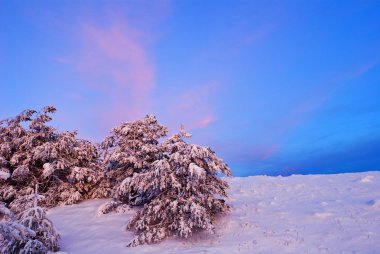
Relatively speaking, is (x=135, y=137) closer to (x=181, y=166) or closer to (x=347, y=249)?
(x=181, y=166)

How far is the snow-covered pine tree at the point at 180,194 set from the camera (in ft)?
51.6

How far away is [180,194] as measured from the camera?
16891mm

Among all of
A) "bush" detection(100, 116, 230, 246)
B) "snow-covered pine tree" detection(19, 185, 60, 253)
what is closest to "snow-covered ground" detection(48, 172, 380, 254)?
"bush" detection(100, 116, 230, 246)

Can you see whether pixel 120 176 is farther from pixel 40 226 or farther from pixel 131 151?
pixel 40 226

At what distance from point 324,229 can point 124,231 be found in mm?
9812

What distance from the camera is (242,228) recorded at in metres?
16.8

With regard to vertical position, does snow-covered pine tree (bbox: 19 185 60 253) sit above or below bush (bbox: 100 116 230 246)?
below

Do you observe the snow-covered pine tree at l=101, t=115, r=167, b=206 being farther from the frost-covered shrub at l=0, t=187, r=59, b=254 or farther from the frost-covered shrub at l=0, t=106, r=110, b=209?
the frost-covered shrub at l=0, t=187, r=59, b=254

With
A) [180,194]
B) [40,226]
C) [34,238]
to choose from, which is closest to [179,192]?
[180,194]

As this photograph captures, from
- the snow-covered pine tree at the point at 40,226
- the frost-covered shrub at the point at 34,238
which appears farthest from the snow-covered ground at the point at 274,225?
the frost-covered shrub at the point at 34,238

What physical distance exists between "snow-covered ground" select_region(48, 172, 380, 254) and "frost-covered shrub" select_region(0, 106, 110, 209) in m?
1.75

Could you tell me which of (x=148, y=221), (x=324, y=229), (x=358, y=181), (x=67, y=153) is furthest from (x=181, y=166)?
(x=358, y=181)

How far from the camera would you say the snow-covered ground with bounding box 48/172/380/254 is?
14.3m

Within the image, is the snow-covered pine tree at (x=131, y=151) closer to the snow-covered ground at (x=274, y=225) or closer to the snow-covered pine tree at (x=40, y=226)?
the snow-covered ground at (x=274, y=225)
